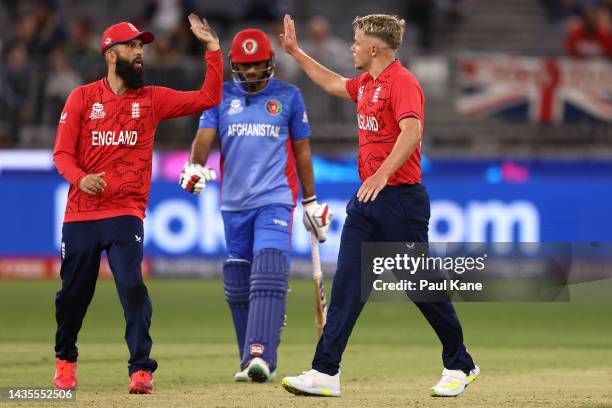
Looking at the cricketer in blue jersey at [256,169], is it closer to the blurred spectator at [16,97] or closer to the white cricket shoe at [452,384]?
the white cricket shoe at [452,384]

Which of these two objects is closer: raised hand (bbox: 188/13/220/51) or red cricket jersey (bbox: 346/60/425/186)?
red cricket jersey (bbox: 346/60/425/186)

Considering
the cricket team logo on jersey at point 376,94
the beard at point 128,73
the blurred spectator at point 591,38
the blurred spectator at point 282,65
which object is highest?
the blurred spectator at point 591,38

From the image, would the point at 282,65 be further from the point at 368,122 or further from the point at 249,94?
the point at 368,122

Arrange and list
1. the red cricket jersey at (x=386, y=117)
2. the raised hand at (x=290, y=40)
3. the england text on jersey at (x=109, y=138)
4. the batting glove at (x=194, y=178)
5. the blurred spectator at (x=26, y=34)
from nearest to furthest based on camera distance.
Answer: the red cricket jersey at (x=386, y=117)
the england text on jersey at (x=109, y=138)
the raised hand at (x=290, y=40)
the batting glove at (x=194, y=178)
the blurred spectator at (x=26, y=34)

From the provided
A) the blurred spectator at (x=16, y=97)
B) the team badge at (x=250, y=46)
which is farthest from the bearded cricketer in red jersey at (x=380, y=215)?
the blurred spectator at (x=16, y=97)

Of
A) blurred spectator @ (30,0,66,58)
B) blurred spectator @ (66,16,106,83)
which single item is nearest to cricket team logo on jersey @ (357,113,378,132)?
blurred spectator @ (66,16,106,83)

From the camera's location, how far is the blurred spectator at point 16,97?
19.9 m

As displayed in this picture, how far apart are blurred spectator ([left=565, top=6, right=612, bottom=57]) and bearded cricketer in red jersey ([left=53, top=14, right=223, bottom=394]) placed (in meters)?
13.4

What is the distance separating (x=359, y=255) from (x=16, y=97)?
12216mm

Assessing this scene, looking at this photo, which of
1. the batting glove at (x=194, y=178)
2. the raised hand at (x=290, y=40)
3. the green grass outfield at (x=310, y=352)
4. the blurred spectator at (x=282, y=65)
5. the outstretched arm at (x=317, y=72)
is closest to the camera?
the green grass outfield at (x=310, y=352)

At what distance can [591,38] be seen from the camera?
21922mm

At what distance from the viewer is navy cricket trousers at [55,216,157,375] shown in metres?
9.22

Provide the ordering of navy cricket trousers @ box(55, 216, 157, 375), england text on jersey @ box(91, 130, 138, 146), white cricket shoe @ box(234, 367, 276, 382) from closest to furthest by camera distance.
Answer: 1. navy cricket trousers @ box(55, 216, 157, 375)
2. england text on jersey @ box(91, 130, 138, 146)
3. white cricket shoe @ box(234, 367, 276, 382)

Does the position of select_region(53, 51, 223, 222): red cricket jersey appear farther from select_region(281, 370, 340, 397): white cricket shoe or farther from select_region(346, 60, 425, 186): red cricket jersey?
select_region(281, 370, 340, 397): white cricket shoe
